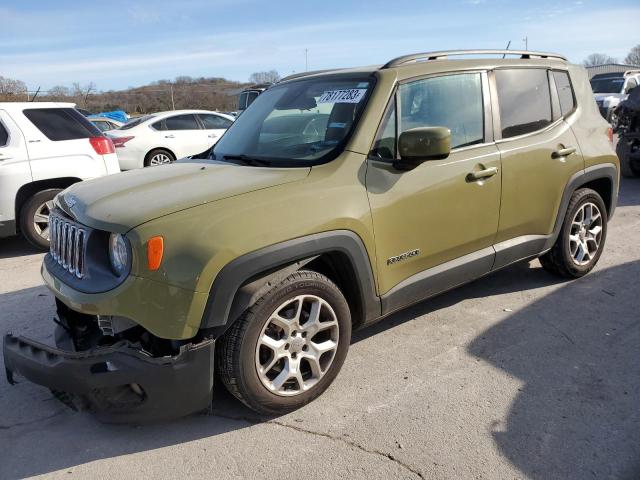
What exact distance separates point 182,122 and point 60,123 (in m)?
5.90

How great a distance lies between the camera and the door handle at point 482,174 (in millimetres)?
3691

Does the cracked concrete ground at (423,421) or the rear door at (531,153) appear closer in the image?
the cracked concrete ground at (423,421)

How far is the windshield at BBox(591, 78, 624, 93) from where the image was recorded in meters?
19.0

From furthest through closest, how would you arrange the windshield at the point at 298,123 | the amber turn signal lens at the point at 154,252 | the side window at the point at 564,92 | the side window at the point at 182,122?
the side window at the point at 182,122 < the side window at the point at 564,92 < the windshield at the point at 298,123 < the amber turn signal lens at the point at 154,252

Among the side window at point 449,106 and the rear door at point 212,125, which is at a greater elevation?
the side window at point 449,106

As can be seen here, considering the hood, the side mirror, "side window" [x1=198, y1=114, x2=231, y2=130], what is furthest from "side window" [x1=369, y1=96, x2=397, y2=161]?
"side window" [x1=198, y1=114, x2=231, y2=130]

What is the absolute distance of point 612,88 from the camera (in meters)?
19.1

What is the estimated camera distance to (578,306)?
436 centimetres

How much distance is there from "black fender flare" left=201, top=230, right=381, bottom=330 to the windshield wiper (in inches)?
29.5

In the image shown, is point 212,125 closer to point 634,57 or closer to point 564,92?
Result: point 564,92

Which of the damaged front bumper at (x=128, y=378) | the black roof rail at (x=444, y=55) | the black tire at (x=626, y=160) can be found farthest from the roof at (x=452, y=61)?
the black tire at (x=626, y=160)

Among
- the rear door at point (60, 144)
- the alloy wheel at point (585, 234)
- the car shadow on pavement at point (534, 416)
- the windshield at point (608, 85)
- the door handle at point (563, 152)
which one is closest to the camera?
the car shadow on pavement at point (534, 416)

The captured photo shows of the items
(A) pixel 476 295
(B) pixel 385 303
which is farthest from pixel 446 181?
(A) pixel 476 295

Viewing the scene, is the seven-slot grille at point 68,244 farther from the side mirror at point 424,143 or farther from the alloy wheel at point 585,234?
the alloy wheel at point 585,234
